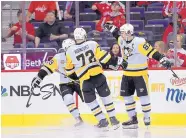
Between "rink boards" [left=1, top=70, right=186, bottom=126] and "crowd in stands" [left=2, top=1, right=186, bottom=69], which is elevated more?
"crowd in stands" [left=2, top=1, right=186, bottom=69]

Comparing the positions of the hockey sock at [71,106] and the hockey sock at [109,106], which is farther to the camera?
the hockey sock at [71,106]

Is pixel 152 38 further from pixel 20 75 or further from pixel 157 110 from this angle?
pixel 20 75

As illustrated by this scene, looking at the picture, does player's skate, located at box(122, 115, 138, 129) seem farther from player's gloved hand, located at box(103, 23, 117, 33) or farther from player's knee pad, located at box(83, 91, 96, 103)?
player's gloved hand, located at box(103, 23, 117, 33)

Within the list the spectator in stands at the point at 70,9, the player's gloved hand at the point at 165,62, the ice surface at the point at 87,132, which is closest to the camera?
the ice surface at the point at 87,132

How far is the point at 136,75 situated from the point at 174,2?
1448 mm

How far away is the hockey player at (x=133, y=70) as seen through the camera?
10406 millimetres

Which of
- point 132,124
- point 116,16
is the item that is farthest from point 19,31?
point 132,124

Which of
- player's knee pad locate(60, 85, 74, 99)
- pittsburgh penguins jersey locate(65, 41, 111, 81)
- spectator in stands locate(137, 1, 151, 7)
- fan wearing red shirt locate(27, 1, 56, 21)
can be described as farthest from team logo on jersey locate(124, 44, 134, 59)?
fan wearing red shirt locate(27, 1, 56, 21)

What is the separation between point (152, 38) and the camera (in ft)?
37.2

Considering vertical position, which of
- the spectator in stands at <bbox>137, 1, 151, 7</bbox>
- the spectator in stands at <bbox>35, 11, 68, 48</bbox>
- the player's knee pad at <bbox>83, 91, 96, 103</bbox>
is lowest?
the player's knee pad at <bbox>83, 91, 96, 103</bbox>

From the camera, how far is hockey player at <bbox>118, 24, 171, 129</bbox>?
10.4 metres

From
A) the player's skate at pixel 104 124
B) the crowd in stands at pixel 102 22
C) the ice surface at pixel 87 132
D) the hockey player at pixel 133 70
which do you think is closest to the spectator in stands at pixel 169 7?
the crowd in stands at pixel 102 22

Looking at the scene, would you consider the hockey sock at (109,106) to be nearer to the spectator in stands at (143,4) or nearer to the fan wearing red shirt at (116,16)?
the fan wearing red shirt at (116,16)

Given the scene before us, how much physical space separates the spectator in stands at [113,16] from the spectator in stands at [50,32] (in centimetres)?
57
